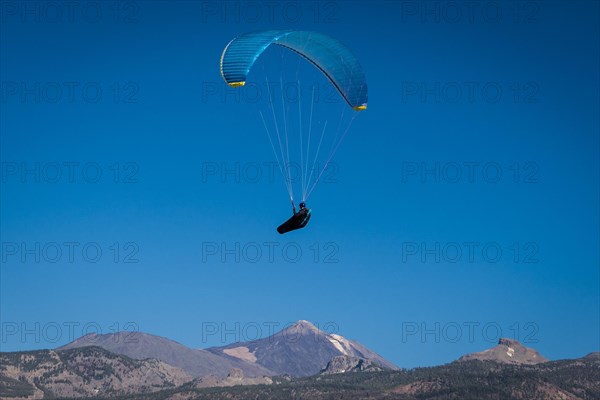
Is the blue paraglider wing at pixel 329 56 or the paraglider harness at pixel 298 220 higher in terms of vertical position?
the blue paraglider wing at pixel 329 56

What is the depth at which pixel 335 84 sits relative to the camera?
11556 cm

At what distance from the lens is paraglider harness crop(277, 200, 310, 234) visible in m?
103

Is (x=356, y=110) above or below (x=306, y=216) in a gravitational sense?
above

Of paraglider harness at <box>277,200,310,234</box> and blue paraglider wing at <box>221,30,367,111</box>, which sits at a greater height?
blue paraglider wing at <box>221,30,367,111</box>

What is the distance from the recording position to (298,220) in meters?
103

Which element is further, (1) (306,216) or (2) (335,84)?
(2) (335,84)

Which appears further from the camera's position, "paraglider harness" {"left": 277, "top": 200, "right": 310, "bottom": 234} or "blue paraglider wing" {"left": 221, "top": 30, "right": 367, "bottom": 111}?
"blue paraglider wing" {"left": 221, "top": 30, "right": 367, "bottom": 111}

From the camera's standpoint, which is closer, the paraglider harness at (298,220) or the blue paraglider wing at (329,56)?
the paraglider harness at (298,220)

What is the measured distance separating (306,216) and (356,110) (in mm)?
16811

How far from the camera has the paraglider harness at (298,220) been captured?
337ft

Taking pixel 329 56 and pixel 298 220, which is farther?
pixel 329 56

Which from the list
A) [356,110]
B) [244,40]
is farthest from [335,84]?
[244,40]

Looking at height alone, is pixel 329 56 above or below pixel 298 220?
above

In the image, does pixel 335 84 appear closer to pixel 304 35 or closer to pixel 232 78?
pixel 304 35
